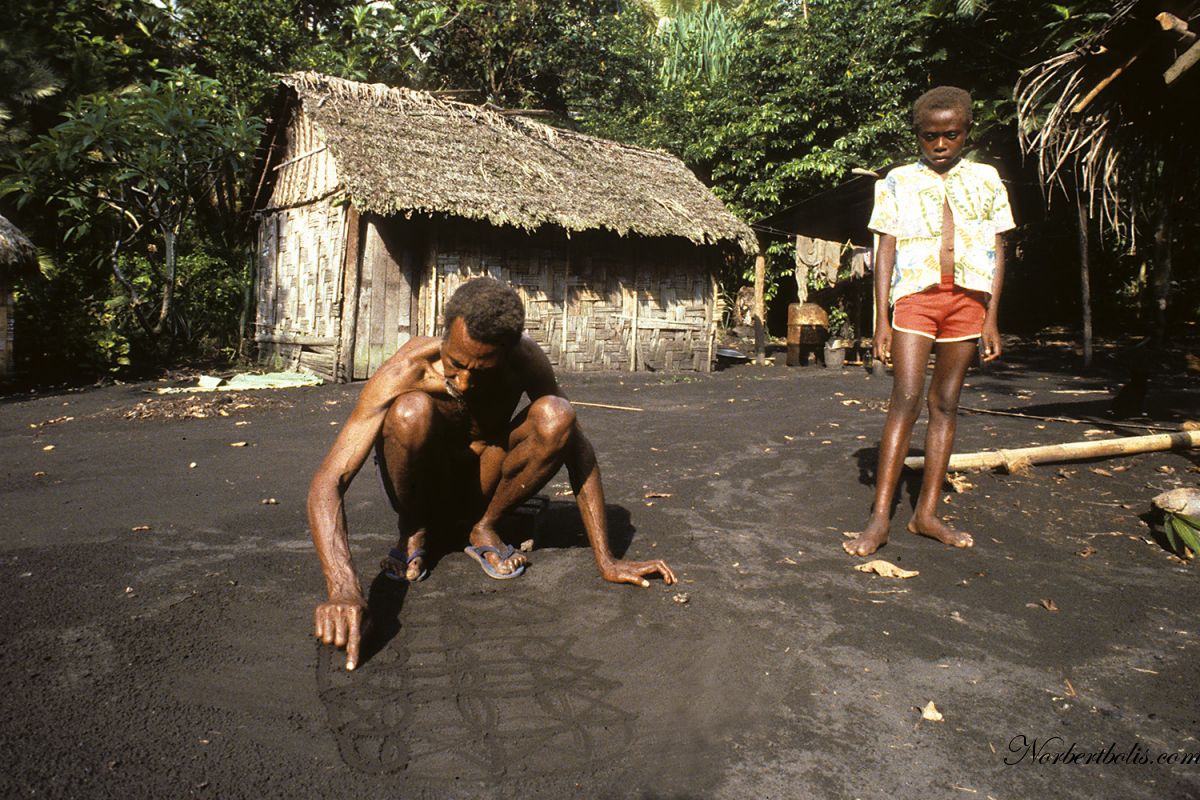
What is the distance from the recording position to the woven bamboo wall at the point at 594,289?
11305 millimetres

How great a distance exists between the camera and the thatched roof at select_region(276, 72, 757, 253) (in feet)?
34.4

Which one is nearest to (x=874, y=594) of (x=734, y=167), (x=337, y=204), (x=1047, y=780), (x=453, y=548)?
(x=1047, y=780)

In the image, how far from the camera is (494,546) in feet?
10.5

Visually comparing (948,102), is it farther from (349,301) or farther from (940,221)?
(349,301)

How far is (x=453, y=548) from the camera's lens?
3.41 m

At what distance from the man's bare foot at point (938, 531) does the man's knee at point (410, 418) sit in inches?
90.3

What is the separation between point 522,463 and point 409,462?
1.38ft

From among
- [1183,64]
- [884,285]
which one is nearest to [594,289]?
[1183,64]

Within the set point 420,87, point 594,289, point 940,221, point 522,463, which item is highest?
point 420,87

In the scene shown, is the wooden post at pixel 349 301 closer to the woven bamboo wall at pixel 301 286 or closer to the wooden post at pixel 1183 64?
the woven bamboo wall at pixel 301 286

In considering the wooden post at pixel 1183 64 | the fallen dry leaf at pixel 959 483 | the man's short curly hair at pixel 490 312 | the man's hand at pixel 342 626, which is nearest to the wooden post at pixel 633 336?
the fallen dry leaf at pixel 959 483

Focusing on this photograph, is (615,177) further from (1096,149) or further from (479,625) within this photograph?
(479,625)

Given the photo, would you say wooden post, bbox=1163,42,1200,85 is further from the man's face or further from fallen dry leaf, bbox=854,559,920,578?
the man's face

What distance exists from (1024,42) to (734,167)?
260 inches
